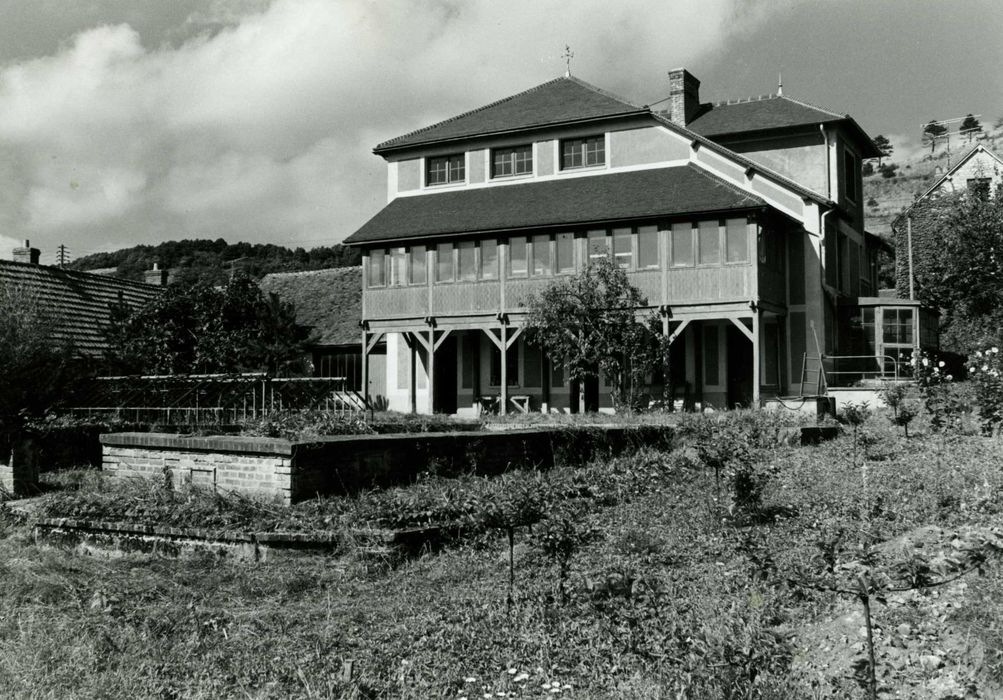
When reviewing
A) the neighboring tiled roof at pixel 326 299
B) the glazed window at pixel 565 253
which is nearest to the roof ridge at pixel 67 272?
the neighboring tiled roof at pixel 326 299

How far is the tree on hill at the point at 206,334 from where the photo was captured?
23219 millimetres

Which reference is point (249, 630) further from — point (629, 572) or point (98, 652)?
point (629, 572)

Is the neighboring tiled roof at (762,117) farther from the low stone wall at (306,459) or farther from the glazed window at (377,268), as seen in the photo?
the low stone wall at (306,459)

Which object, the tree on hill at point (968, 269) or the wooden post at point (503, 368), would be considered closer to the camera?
the wooden post at point (503, 368)

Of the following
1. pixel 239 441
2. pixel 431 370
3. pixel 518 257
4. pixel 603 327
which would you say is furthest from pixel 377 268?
pixel 239 441

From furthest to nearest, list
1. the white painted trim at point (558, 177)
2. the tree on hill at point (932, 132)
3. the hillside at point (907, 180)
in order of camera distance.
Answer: the tree on hill at point (932, 132) → the hillside at point (907, 180) → the white painted trim at point (558, 177)

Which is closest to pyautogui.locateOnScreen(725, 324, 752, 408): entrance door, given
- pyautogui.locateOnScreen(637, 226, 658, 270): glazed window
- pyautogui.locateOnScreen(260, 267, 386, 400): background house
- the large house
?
the large house

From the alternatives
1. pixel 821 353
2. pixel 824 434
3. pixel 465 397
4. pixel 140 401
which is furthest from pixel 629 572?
pixel 465 397

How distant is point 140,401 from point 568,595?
1315cm

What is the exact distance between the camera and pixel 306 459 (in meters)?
8.67

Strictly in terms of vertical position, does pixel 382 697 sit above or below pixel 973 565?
below

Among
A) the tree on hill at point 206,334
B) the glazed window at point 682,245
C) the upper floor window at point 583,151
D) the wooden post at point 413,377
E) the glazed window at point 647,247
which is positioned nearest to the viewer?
the tree on hill at point 206,334

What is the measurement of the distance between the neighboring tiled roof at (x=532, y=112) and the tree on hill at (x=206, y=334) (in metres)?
9.15

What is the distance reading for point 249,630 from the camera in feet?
18.7
